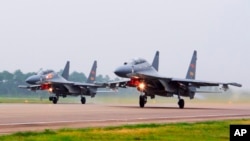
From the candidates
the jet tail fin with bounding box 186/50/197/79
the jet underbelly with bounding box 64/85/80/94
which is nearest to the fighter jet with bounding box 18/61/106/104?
the jet underbelly with bounding box 64/85/80/94

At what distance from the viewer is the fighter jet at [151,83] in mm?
40688

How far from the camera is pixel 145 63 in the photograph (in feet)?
139

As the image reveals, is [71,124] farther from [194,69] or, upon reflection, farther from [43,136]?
[194,69]

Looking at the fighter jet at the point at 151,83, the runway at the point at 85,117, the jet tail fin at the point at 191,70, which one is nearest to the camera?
the runway at the point at 85,117

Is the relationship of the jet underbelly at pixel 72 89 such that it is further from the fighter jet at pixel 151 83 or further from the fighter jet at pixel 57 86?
the fighter jet at pixel 151 83

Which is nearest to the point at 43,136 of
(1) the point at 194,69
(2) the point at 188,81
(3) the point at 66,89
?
(2) the point at 188,81

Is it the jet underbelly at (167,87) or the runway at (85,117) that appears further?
the jet underbelly at (167,87)

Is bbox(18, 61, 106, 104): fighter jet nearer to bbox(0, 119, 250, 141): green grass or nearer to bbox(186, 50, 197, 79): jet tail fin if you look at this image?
bbox(186, 50, 197, 79): jet tail fin

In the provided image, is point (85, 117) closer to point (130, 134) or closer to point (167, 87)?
point (130, 134)

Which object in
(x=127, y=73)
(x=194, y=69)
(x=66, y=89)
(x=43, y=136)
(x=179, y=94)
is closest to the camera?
(x=43, y=136)

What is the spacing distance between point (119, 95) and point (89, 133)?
1900 inches

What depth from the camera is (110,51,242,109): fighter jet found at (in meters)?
40.7

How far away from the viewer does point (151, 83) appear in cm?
4203

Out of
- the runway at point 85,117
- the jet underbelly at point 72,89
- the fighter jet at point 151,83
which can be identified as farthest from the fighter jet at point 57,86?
the runway at point 85,117
